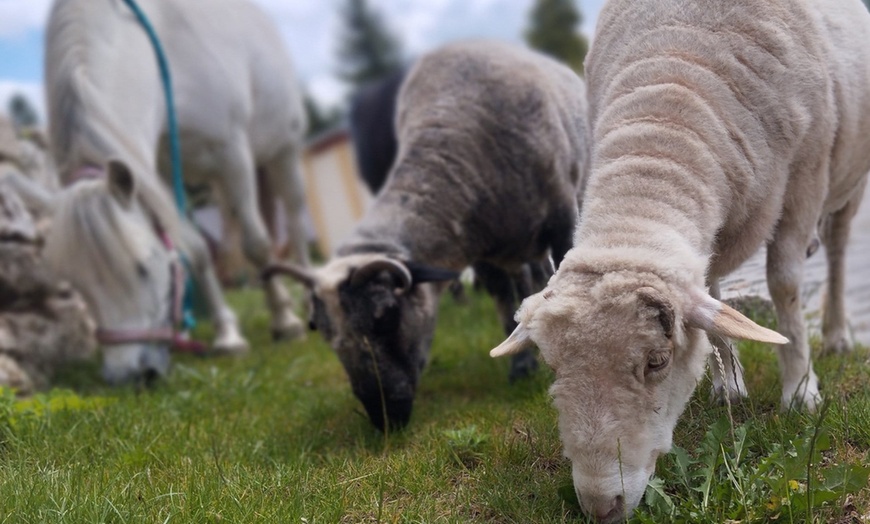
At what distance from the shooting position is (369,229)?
4422 mm

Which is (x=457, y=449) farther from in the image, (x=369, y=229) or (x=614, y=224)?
(x=369, y=229)

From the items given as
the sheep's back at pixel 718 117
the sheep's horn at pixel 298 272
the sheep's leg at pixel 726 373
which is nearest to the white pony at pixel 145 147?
the sheep's horn at pixel 298 272

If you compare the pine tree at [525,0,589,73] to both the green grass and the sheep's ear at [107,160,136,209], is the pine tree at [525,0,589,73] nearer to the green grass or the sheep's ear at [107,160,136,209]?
the sheep's ear at [107,160,136,209]

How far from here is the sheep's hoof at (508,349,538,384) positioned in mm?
4566

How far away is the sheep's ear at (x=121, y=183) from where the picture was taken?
5.37 meters

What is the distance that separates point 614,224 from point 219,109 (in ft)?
16.7

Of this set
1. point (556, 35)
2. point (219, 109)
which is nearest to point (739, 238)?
point (219, 109)

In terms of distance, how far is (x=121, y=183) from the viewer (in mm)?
5484

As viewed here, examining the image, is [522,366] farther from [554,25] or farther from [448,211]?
[554,25]

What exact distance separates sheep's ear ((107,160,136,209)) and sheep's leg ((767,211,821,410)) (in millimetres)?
4184

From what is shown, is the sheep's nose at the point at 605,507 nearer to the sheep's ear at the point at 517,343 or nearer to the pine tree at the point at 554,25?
the sheep's ear at the point at 517,343

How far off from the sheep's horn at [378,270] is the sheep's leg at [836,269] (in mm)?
2269

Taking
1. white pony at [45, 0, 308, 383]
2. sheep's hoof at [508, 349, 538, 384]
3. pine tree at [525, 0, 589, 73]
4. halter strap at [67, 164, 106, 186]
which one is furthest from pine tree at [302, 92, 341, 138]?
sheep's hoof at [508, 349, 538, 384]

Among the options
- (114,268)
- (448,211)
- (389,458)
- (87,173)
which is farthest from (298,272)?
(87,173)
